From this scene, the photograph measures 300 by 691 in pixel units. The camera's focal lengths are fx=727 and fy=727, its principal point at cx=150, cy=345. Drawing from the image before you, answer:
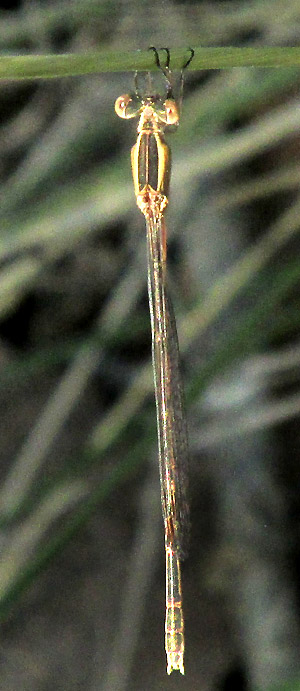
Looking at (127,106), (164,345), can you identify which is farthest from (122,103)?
(164,345)

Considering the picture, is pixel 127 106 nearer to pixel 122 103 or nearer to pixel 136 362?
pixel 122 103

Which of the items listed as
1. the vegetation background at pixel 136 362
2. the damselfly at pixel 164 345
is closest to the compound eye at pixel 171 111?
the damselfly at pixel 164 345

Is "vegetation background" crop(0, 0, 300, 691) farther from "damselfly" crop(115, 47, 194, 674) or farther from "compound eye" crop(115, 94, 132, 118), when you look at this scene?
"compound eye" crop(115, 94, 132, 118)

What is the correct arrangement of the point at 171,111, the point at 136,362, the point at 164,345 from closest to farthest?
1. the point at 171,111
2. the point at 164,345
3. the point at 136,362

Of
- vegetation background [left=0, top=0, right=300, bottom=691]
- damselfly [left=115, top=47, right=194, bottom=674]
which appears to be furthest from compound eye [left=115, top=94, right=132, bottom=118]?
vegetation background [left=0, top=0, right=300, bottom=691]

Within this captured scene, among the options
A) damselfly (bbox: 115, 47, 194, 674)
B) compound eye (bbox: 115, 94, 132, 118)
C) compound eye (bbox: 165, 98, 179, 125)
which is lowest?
damselfly (bbox: 115, 47, 194, 674)

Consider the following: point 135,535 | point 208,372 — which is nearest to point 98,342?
point 208,372
